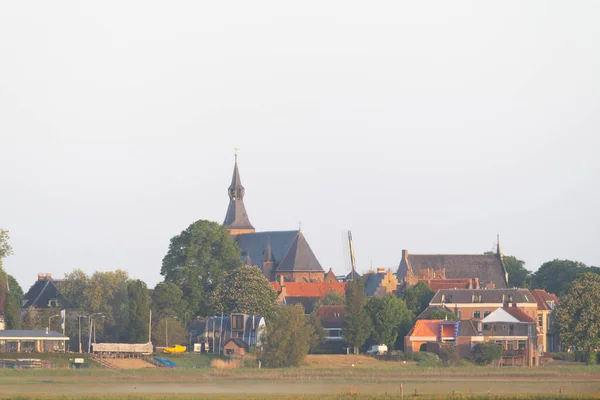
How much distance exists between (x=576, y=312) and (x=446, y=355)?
1285cm

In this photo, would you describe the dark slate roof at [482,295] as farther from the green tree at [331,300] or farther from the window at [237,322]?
the window at [237,322]

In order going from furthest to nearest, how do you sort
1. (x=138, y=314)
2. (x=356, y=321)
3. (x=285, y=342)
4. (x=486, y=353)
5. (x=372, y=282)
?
(x=372, y=282) < (x=138, y=314) < (x=356, y=321) < (x=486, y=353) < (x=285, y=342)

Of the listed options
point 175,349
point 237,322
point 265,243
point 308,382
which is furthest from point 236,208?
point 308,382

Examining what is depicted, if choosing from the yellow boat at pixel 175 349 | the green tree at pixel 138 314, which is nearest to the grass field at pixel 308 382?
the yellow boat at pixel 175 349

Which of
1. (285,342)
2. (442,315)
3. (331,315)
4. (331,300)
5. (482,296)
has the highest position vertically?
(482,296)

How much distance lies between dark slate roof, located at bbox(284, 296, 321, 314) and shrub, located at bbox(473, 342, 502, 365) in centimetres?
3431

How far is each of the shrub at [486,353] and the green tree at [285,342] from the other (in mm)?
14274

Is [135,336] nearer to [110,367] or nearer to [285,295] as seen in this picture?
[110,367]

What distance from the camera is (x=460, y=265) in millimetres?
163250

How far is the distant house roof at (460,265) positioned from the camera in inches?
6368

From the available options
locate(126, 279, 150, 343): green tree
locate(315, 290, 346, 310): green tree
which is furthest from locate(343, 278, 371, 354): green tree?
locate(126, 279, 150, 343): green tree

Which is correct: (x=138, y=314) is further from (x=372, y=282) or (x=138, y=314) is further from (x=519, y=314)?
(x=372, y=282)

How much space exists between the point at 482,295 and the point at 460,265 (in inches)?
1287

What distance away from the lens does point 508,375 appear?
310 ft
